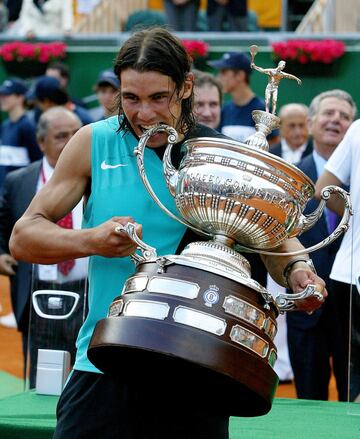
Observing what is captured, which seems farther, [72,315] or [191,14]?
[191,14]

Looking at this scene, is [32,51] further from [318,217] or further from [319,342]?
[318,217]

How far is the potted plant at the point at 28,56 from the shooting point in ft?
38.9

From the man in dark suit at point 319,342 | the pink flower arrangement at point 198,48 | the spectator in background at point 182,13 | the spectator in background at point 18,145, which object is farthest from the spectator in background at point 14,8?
the man in dark suit at point 319,342

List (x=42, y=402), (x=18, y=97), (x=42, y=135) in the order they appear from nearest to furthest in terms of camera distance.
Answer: (x=42, y=402), (x=42, y=135), (x=18, y=97)

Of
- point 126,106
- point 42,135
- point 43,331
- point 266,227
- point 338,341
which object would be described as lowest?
point 338,341

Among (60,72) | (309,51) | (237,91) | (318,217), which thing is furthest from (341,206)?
(60,72)

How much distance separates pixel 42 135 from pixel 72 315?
181 centimetres

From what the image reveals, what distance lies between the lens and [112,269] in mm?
2666

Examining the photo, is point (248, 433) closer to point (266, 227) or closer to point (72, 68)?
point (266, 227)

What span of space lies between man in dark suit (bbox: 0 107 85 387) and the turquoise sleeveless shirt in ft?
9.53

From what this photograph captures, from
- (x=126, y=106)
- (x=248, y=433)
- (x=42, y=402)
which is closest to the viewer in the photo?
(x=126, y=106)

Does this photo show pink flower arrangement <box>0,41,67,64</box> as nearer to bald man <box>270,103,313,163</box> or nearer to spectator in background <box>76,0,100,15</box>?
spectator in background <box>76,0,100,15</box>

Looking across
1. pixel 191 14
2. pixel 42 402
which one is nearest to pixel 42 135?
pixel 42 402

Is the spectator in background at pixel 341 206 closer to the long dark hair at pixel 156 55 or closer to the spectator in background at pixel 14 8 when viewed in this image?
the long dark hair at pixel 156 55
